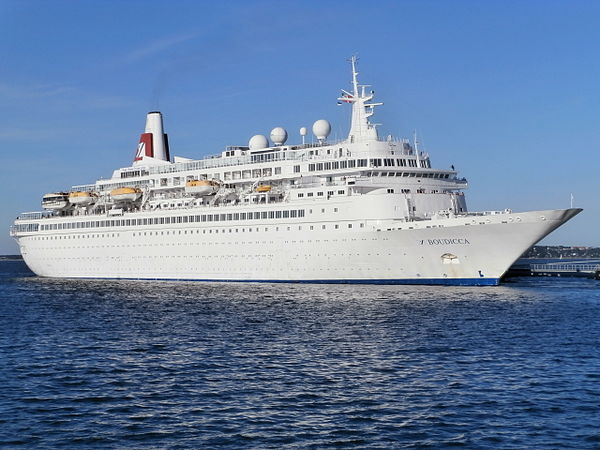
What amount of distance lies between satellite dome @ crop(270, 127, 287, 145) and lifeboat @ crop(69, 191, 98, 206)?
23.3 m

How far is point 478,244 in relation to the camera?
52.2 m

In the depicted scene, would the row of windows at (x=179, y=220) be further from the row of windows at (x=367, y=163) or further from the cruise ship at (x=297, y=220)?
the row of windows at (x=367, y=163)

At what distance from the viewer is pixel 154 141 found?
85312 millimetres

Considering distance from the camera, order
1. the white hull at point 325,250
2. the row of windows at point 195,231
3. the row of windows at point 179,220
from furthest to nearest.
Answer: the row of windows at point 179,220
the row of windows at point 195,231
the white hull at point 325,250

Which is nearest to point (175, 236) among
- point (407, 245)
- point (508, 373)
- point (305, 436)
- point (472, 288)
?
point (407, 245)

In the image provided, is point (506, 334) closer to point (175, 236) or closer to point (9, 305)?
point (9, 305)

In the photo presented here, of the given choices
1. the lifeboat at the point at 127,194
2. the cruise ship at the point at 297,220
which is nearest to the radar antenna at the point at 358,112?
the cruise ship at the point at 297,220

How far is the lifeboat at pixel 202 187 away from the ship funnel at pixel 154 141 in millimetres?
16486

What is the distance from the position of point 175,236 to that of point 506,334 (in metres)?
42.6

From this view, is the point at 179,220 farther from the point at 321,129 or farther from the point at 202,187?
the point at 321,129

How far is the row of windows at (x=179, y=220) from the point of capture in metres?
61.2

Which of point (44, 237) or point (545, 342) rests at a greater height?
point (44, 237)

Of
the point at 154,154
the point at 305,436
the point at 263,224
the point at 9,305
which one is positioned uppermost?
the point at 154,154

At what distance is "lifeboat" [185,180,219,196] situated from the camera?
68.9 metres
